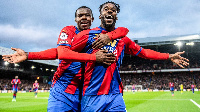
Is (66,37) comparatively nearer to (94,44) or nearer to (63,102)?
(94,44)

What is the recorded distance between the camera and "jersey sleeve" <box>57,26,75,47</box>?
2666mm

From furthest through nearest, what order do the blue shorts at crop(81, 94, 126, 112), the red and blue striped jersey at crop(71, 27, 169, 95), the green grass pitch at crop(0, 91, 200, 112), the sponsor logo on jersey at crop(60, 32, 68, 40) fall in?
the green grass pitch at crop(0, 91, 200, 112)
the sponsor logo on jersey at crop(60, 32, 68, 40)
the red and blue striped jersey at crop(71, 27, 169, 95)
the blue shorts at crop(81, 94, 126, 112)

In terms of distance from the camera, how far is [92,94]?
2.45 metres

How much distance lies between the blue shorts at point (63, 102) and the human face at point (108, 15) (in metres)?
1.20

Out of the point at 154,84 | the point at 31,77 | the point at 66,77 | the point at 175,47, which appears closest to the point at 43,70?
the point at 31,77

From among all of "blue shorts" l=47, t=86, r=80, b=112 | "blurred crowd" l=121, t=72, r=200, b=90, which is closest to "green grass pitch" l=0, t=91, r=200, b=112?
"blue shorts" l=47, t=86, r=80, b=112

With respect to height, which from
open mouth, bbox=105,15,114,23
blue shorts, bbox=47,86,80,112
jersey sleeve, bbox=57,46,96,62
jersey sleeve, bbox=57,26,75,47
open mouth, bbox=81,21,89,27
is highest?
open mouth, bbox=81,21,89,27

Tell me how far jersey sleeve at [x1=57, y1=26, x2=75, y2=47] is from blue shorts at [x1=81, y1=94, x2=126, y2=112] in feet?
2.66

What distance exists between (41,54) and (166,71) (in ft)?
162

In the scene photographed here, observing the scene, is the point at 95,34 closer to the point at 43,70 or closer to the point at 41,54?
the point at 41,54

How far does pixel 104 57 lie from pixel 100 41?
237mm

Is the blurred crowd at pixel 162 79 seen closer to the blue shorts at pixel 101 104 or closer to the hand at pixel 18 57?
the blue shorts at pixel 101 104

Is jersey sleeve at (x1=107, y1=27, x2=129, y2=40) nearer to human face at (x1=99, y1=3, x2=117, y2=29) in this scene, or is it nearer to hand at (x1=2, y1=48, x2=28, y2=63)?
human face at (x1=99, y1=3, x2=117, y2=29)

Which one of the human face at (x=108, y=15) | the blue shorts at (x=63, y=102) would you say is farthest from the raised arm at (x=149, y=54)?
the blue shorts at (x=63, y=102)
